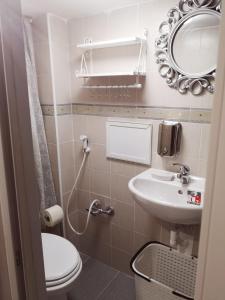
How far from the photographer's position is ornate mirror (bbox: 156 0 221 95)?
52.1 inches

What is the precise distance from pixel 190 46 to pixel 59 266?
63.3 inches

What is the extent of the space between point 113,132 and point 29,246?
1.20 metres

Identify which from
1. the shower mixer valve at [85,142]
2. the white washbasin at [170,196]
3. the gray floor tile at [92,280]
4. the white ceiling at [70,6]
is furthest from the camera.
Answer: the shower mixer valve at [85,142]

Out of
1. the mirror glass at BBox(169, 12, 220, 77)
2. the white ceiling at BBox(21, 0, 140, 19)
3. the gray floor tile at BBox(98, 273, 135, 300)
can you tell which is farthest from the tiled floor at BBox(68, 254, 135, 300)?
the white ceiling at BBox(21, 0, 140, 19)

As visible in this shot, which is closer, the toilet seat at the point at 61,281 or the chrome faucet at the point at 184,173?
the toilet seat at the point at 61,281

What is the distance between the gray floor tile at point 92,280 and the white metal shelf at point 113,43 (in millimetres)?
1902

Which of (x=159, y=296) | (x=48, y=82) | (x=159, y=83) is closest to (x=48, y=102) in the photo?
(x=48, y=82)

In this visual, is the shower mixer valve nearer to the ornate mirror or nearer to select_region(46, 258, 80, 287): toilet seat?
the ornate mirror

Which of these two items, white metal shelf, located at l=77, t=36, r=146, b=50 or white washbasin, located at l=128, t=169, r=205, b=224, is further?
white metal shelf, located at l=77, t=36, r=146, b=50

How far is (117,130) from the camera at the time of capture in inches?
70.6

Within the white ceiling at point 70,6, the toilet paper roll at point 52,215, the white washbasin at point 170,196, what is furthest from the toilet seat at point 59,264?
the white ceiling at point 70,6

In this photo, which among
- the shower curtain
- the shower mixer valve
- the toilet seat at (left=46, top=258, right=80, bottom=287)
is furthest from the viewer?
the shower mixer valve

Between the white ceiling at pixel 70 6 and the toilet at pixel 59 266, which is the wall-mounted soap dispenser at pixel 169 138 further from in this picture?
the toilet at pixel 59 266

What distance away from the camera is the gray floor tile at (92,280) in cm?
184
